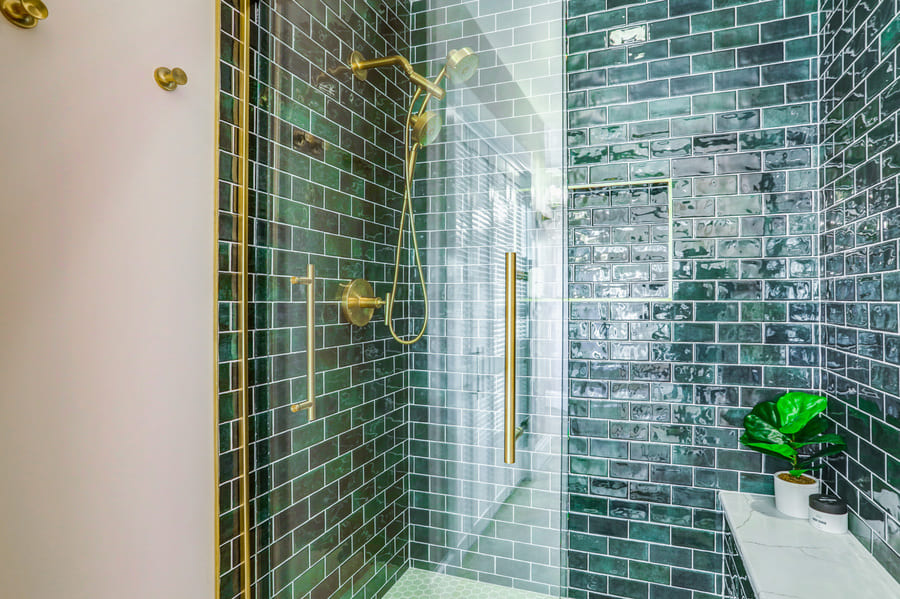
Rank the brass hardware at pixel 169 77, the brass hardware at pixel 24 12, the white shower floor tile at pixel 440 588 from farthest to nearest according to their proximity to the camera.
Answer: the white shower floor tile at pixel 440 588 → the brass hardware at pixel 169 77 → the brass hardware at pixel 24 12

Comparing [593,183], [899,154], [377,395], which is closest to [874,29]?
[899,154]

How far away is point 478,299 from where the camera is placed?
139 centimetres

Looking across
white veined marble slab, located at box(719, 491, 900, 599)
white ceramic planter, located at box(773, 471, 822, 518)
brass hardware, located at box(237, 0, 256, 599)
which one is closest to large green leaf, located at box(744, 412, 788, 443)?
white ceramic planter, located at box(773, 471, 822, 518)

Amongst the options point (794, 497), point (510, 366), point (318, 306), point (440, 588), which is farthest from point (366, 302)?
point (794, 497)

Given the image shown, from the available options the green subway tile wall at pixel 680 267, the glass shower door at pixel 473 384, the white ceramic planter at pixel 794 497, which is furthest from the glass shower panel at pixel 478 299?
the white ceramic planter at pixel 794 497

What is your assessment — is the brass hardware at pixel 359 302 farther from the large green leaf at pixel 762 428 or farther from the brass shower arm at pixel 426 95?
the large green leaf at pixel 762 428

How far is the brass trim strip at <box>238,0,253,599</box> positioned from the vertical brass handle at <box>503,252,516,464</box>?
76 cm

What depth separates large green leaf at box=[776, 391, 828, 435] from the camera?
180 centimetres

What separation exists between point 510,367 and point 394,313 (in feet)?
1.19

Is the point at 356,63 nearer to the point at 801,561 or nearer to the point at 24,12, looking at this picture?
the point at 24,12

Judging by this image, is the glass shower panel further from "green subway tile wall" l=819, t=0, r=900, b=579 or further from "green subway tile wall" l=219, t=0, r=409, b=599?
"green subway tile wall" l=819, t=0, r=900, b=579

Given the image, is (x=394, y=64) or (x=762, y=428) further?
(x=762, y=428)

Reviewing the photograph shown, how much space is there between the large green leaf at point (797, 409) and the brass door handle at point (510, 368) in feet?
3.74

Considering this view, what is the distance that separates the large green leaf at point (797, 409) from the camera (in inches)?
70.9
